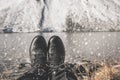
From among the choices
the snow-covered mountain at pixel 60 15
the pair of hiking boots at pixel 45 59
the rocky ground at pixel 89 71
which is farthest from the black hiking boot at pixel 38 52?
the snow-covered mountain at pixel 60 15

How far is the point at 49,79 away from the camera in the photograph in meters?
1.98

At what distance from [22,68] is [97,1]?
820mm

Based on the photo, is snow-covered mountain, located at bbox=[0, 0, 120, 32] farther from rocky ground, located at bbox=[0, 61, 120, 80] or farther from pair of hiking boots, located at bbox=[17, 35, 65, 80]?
pair of hiking boots, located at bbox=[17, 35, 65, 80]

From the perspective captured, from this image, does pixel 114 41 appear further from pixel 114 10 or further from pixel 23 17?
pixel 23 17

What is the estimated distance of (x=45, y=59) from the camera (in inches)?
83.6

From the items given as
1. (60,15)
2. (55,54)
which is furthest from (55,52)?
(60,15)

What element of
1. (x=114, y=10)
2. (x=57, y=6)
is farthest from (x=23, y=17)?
(x=114, y=10)

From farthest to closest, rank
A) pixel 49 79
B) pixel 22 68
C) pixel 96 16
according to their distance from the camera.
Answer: pixel 96 16
pixel 22 68
pixel 49 79

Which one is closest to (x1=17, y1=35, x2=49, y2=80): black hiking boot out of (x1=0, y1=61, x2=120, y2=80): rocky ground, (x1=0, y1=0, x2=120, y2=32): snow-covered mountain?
(x1=0, y1=61, x2=120, y2=80): rocky ground

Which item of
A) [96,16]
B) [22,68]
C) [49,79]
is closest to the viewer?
[49,79]

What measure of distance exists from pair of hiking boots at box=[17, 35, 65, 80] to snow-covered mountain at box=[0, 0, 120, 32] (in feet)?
1.68

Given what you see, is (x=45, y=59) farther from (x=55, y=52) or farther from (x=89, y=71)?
(x=89, y=71)

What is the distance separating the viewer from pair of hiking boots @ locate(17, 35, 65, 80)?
1.98m

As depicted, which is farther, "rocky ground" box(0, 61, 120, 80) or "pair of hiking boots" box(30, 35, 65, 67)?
"pair of hiking boots" box(30, 35, 65, 67)
